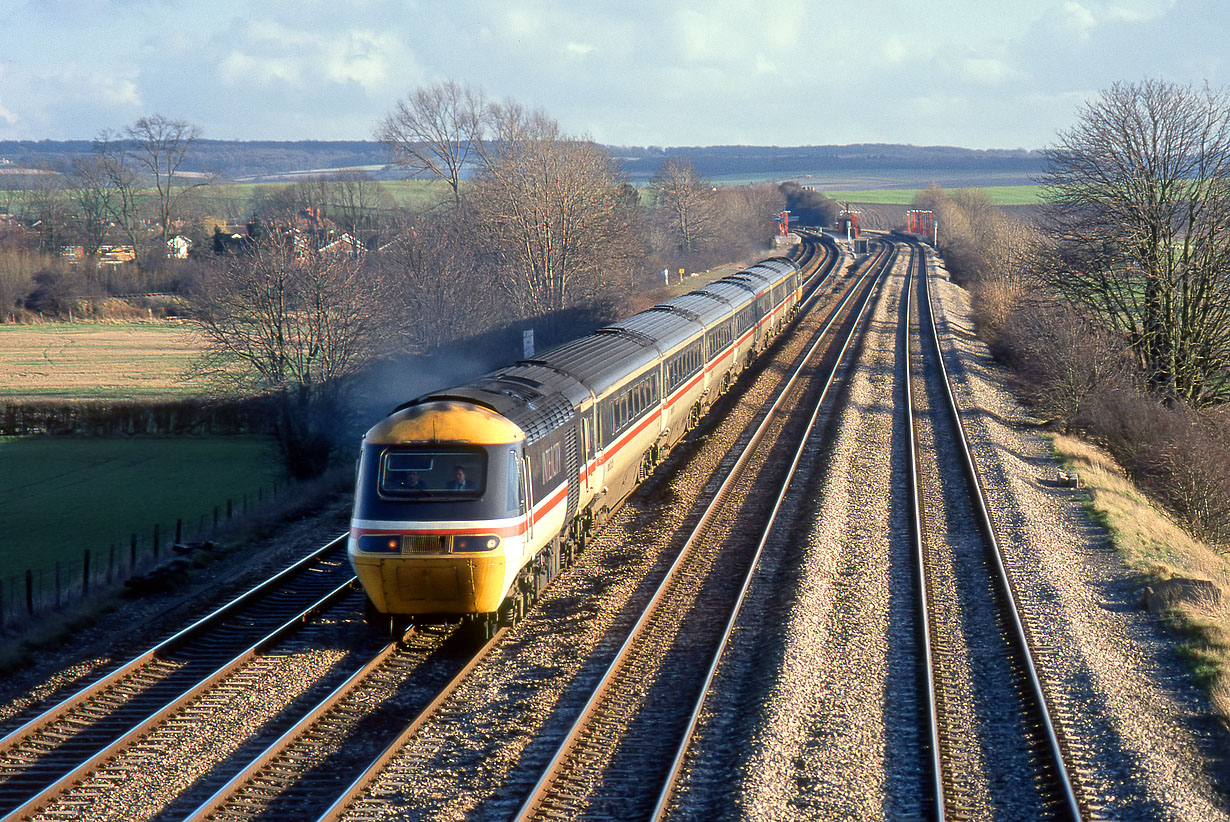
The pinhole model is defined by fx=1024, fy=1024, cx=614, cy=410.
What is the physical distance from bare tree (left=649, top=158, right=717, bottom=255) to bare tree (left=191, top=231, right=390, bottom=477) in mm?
58148

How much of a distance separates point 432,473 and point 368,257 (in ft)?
115

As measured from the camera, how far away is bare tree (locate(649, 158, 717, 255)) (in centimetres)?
8944

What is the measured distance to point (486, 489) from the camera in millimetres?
12211

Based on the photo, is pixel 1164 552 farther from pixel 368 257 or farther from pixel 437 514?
pixel 368 257

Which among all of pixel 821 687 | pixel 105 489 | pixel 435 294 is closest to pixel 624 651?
pixel 821 687

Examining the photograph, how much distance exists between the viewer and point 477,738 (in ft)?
34.5

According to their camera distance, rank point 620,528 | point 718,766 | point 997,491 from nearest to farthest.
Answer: point 718,766 < point 620,528 < point 997,491

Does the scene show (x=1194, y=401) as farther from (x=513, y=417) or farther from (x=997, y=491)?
(x=513, y=417)

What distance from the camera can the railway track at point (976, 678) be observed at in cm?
937

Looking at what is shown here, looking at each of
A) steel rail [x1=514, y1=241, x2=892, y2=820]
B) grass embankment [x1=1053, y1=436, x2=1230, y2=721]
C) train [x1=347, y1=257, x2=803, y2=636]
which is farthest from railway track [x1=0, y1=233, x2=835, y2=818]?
grass embankment [x1=1053, y1=436, x2=1230, y2=721]

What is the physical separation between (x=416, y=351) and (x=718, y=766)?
32509 millimetres

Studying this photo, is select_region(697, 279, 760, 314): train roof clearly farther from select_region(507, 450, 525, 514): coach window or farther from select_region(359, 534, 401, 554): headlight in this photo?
select_region(359, 534, 401, 554): headlight

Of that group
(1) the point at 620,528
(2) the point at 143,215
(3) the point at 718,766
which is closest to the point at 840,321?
(1) the point at 620,528

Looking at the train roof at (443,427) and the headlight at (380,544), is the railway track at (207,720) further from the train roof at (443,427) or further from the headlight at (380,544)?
the train roof at (443,427)
